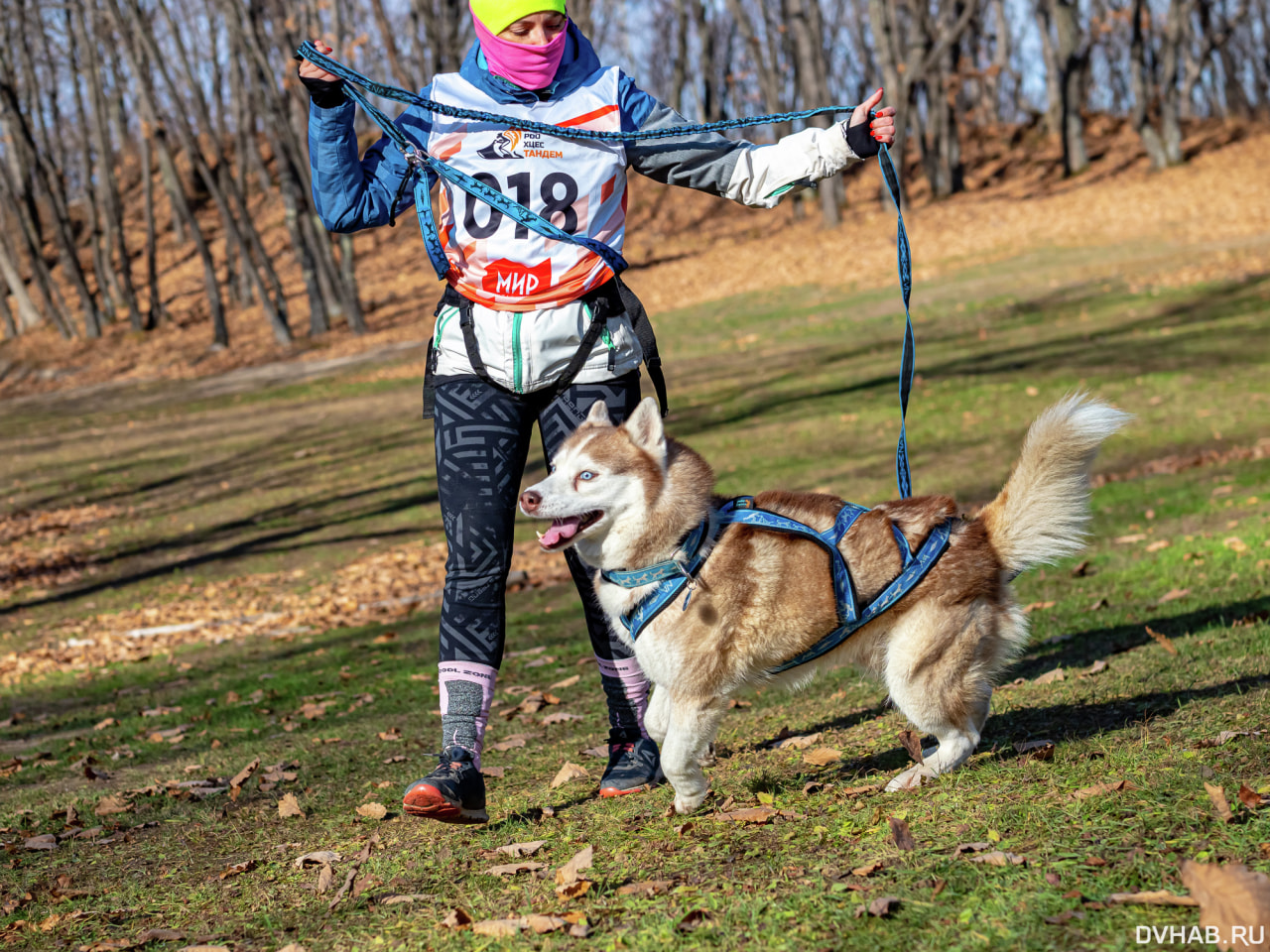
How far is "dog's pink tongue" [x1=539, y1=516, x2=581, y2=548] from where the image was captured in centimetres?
382

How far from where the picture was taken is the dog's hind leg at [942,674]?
399cm

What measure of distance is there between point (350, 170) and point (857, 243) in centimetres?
2692

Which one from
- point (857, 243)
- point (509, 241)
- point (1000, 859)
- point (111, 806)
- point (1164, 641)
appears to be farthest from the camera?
point (857, 243)

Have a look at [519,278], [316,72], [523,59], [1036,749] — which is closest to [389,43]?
[316,72]

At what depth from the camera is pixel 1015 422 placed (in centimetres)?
1335

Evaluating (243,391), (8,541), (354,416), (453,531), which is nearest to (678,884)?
(453,531)

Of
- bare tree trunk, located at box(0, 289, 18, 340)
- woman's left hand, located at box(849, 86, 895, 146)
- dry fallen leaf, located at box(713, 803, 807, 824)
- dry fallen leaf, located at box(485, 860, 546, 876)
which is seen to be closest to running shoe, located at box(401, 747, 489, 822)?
dry fallen leaf, located at box(485, 860, 546, 876)

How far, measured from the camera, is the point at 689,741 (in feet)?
12.8

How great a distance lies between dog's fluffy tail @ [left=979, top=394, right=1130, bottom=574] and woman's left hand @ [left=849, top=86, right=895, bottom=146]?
3.78 feet

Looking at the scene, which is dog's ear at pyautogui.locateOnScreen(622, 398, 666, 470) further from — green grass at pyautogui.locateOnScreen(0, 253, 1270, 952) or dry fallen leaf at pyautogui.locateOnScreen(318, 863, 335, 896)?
dry fallen leaf at pyautogui.locateOnScreen(318, 863, 335, 896)

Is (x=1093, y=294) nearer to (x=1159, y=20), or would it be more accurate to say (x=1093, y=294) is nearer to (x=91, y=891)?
(x=91, y=891)

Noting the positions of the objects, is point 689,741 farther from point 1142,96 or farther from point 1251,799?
point 1142,96

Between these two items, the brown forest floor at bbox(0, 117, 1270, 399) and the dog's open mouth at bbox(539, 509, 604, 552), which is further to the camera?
the brown forest floor at bbox(0, 117, 1270, 399)

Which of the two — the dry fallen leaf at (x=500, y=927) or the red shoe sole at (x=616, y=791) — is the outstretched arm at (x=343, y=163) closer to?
the red shoe sole at (x=616, y=791)
